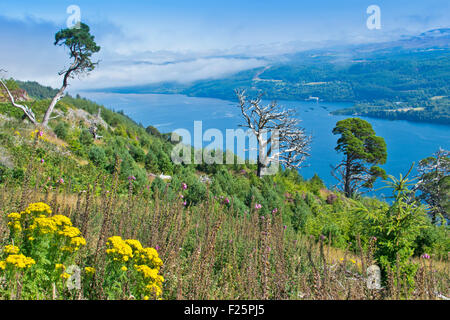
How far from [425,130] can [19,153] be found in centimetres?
8237

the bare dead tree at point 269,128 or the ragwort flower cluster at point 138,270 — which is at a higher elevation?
the bare dead tree at point 269,128

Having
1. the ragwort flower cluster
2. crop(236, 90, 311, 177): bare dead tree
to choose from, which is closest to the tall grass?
the ragwort flower cluster

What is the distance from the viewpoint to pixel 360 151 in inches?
910

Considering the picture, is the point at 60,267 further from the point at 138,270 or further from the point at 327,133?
the point at 327,133

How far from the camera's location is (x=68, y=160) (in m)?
10.1

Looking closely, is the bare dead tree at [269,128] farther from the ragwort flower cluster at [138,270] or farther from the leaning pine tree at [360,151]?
the ragwort flower cluster at [138,270]

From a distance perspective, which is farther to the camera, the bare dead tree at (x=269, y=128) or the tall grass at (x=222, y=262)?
the bare dead tree at (x=269, y=128)

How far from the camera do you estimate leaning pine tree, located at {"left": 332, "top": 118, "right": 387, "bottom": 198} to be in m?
23.5

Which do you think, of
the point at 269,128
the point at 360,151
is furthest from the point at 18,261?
the point at 360,151

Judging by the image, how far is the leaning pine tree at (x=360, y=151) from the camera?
23516 millimetres

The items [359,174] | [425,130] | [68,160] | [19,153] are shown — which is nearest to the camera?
[19,153]

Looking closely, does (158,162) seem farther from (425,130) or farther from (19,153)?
(425,130)

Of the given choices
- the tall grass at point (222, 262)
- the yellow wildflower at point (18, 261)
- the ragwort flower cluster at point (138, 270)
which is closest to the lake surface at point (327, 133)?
the tall grass at point (222, 262)
